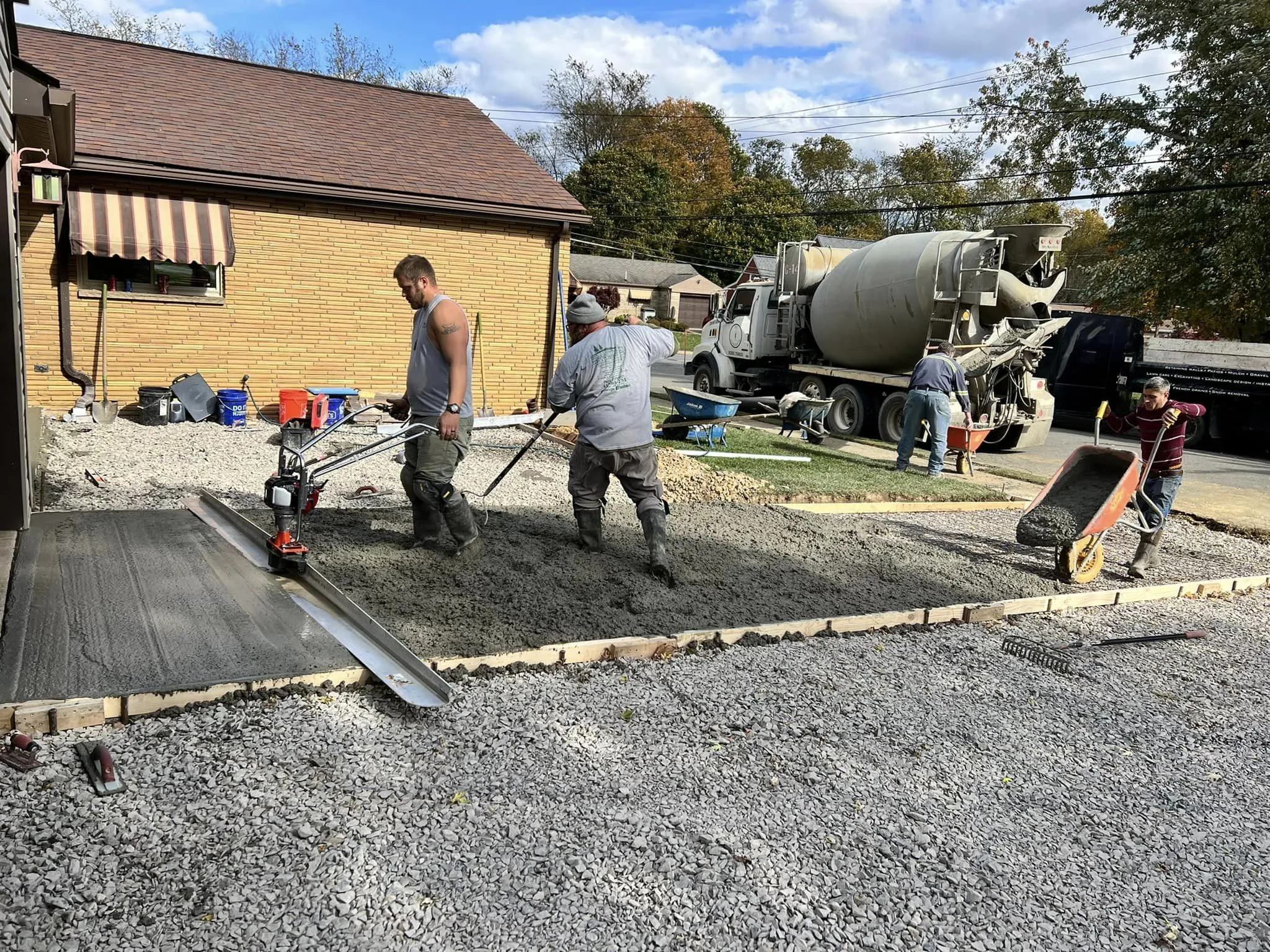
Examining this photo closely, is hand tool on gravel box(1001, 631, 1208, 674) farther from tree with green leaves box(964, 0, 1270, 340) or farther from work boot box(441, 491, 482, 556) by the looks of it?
tree with green leaves box(964, 0, 1270, 340)

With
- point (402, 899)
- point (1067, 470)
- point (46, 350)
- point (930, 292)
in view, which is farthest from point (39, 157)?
point (930, 292)

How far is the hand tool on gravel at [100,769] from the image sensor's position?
→ 3105 mm

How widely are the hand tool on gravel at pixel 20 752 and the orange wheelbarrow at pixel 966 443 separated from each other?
11.1m

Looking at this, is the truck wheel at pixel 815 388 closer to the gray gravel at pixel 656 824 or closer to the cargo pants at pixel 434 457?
the cargo pants at pixel 434 457

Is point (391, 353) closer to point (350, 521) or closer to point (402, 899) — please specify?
point (350, 521)

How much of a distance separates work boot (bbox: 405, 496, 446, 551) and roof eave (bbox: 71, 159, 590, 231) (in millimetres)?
8102

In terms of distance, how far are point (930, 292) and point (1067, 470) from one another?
6.61 m

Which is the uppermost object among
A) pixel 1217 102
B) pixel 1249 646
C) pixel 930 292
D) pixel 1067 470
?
pixel 1217 102

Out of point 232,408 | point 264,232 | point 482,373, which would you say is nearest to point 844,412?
point 482,373

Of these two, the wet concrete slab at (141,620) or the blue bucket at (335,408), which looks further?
the blue bucket at (335,408)

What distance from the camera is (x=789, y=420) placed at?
14.2 m

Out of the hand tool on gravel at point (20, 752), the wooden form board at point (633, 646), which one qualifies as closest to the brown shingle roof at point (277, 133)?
the wooden form board at point (633, 646)

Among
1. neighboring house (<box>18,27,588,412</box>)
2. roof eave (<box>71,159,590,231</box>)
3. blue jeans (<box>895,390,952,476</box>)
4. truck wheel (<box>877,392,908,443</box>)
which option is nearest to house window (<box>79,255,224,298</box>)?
neighboring house (<box>18,27,588,412</box>)

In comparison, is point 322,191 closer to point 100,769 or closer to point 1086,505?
point 1086,505
